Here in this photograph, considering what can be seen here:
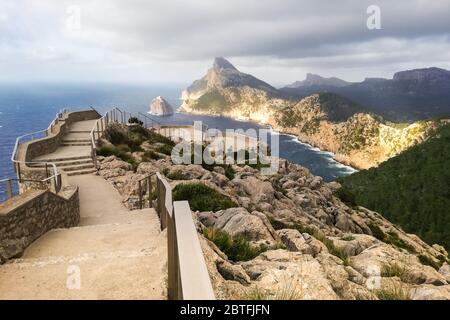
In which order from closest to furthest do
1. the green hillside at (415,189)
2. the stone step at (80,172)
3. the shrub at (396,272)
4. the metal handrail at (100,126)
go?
the shrub at (396,272), the stone step at (80,172), the metal handrail at (100,126), the green hillside at (415,189)

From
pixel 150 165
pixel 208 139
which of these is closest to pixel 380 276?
pixel 150 165

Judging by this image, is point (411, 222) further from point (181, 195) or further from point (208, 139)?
point (181, 195)

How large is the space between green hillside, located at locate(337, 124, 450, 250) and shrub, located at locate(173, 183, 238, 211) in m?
73.8

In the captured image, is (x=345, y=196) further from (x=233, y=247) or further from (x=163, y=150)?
(x=233, y=247)

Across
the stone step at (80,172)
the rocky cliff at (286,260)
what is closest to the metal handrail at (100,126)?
the stone step at (80,172)

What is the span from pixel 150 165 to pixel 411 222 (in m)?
96.2

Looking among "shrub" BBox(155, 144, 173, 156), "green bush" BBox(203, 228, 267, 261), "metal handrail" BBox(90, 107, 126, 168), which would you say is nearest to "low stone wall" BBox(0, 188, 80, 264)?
"green bush" BBox(203, 228, 267, 261)

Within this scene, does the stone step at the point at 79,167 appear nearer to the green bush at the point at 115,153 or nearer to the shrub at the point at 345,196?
the green bush at the point at 115,153

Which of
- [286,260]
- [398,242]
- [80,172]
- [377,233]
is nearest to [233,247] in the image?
[286,260]

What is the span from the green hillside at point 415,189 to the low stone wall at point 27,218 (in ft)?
262

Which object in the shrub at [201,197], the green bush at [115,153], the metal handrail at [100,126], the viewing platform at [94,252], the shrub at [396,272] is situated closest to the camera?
the viewing platform at [94,252]

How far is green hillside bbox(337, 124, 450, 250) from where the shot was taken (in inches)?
3866

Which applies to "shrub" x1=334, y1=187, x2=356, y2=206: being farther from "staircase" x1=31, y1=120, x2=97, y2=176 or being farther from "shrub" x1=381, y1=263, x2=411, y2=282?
"shrub" x1=381, y1=263, x2=411, y2=282

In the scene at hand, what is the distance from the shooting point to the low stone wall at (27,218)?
844 cm
